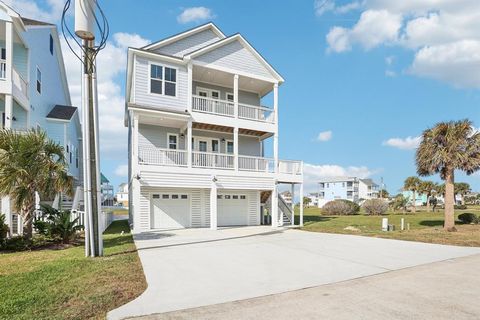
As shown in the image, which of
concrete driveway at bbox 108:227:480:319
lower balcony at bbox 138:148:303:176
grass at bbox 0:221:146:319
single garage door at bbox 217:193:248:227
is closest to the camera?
grass at bbox 0:221:146:319

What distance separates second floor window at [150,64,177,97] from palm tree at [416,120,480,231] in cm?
1540

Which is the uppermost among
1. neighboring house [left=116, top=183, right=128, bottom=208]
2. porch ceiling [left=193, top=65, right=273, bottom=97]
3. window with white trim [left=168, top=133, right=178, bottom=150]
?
porch ceiling [left=193, top=65, right=273, bottom=97]

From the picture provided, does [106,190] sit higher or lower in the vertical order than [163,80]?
lower

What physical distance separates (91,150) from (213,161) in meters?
9.56

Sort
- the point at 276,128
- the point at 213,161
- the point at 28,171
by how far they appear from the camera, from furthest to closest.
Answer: the point at 276,128 → the point at 213,161 → the point at 28,171

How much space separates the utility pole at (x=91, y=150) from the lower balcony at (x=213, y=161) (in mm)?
7143

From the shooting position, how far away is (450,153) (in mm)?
17891

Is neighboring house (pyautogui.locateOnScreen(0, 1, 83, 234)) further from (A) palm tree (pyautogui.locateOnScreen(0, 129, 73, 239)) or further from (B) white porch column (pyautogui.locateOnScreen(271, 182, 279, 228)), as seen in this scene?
(B) white porch column (pyautogui.locateOnScreen(271, 182, 279, 228))

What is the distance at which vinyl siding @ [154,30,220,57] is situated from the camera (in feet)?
63.3

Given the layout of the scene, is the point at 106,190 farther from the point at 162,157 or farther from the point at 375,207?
the point at 375,207

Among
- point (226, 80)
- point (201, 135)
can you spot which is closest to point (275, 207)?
point (201, 135)

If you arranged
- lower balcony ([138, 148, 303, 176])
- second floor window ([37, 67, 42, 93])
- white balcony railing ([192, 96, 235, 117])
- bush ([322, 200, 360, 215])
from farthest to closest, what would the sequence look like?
bush ([322, 200, 360, 215])
second floor window ([37, 67, 42, 93])
white balcony railing ([192, 96, 235, 117])
lower balcony ([138, 148, 303, 176])

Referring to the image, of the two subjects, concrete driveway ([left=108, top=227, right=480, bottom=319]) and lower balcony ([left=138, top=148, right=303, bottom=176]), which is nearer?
concrete driveway ([left=108, top=227, right=480, bottom=319])

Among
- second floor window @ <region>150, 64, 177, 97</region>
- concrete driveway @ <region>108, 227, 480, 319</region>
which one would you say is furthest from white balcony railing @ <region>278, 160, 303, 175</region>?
second floor window @ <region>150, 64, 177, 97</region>
